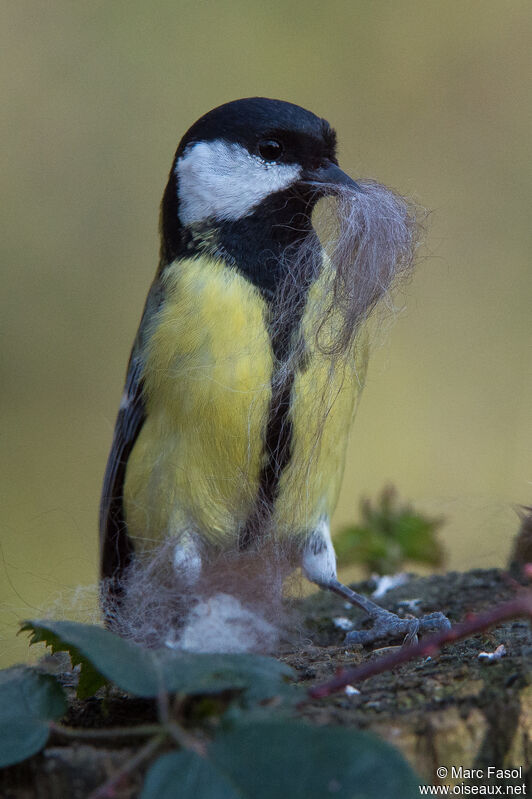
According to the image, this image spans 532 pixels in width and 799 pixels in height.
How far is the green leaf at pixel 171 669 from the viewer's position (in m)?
0.96

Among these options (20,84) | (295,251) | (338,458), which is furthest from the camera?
(20,84)

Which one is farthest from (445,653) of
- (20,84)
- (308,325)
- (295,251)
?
(20,84)

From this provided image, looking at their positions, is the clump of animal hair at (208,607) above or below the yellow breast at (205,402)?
below

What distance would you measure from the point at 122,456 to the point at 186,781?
1.25m

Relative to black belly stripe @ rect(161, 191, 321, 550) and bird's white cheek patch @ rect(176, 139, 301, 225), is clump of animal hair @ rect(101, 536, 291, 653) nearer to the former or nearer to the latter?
black belly stripe @ rect(161, 191, 321, 550)

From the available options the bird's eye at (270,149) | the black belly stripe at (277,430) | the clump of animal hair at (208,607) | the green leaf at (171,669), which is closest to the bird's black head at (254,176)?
the bird's eye at (270,149)

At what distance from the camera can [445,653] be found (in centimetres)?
141

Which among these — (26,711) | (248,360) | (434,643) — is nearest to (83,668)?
(26,711)

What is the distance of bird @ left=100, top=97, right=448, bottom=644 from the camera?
5.52 ft

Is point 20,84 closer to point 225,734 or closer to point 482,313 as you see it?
point 482,313

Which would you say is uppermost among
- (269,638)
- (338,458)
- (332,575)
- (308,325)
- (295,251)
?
(295,251)

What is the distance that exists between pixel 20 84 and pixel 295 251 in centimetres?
323

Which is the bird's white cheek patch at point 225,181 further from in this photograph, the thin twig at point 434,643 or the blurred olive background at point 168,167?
the blurred olive background at point 168,167

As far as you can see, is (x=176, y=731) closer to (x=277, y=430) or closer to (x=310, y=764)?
(x=310, y=764)
